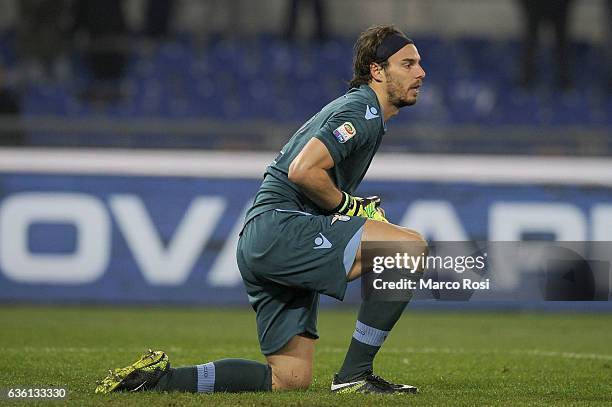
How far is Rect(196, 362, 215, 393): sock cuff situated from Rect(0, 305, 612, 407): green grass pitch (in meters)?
0.17

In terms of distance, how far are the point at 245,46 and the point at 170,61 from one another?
112 centimetres

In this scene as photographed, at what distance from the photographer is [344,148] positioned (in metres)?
→ 5.21

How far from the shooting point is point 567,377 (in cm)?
657

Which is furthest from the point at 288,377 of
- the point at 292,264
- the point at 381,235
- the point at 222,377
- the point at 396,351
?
the point at 396,351

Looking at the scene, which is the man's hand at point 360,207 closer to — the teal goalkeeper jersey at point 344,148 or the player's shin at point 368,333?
the teal goalkeeper jersey at point 344,148

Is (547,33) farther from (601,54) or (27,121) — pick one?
(27,121)

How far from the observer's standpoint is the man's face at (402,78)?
5598 mm

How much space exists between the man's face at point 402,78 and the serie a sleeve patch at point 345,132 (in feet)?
1.52

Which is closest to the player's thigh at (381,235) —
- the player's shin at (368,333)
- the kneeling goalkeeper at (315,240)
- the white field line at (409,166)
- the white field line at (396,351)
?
the kneeling goalkeeper at (315,240)

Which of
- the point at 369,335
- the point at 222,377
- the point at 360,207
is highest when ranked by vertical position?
the point at 360,207

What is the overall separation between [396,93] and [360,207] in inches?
25.3

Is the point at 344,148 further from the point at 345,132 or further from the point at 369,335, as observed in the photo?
the point at 369,335

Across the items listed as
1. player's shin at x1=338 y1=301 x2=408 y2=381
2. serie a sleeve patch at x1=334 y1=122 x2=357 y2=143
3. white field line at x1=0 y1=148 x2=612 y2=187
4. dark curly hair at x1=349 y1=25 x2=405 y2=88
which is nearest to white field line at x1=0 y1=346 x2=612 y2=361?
player's shin at x1=338 y1=301 x2=408 y2=381

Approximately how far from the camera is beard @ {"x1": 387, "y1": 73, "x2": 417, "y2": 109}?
5605mm
